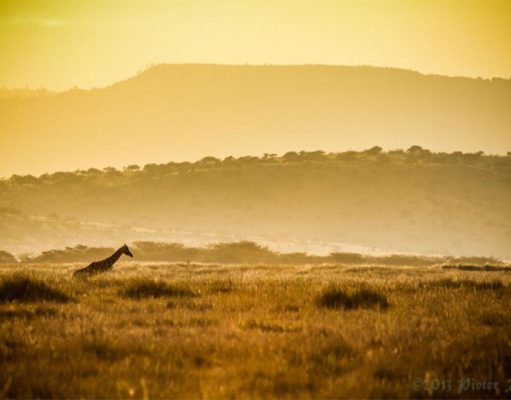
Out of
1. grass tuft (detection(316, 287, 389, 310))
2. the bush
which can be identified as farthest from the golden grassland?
the bush

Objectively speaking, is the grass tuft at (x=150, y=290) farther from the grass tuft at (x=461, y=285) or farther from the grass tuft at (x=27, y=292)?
the grass tuft at (x=461, y=285)

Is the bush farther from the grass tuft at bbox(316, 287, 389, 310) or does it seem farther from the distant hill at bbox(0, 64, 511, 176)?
the distant hill at bbox(0, 64, 511, 176)

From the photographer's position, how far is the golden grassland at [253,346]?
20.9 feet

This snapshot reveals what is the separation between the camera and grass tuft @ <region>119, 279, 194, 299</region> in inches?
527

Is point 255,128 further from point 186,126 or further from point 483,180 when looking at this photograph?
point 483,180

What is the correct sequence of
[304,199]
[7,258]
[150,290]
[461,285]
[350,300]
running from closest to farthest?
[350,300] → [150,290] → [461,285] → [7,258] → [304,199]

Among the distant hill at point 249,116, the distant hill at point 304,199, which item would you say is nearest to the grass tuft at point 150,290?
the distant hill at point 304,199

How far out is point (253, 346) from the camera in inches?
309

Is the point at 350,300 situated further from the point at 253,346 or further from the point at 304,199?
the point at 304,199

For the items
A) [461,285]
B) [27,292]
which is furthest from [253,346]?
[461,285]

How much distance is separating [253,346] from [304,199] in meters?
80.8

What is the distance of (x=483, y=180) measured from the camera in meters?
88.0

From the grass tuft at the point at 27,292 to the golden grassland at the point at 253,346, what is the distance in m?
0.04

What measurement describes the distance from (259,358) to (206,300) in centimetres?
502
